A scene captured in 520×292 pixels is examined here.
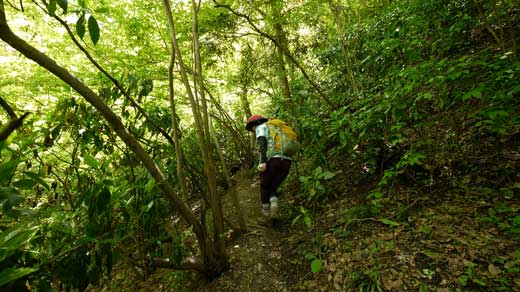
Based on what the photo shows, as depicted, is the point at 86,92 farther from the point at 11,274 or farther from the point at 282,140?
the point at 282,140

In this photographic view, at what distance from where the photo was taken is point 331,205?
12.2ft

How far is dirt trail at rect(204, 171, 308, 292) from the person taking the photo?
2.80m

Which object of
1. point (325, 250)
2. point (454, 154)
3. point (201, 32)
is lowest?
point (325, 250)

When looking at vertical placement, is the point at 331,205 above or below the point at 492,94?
below

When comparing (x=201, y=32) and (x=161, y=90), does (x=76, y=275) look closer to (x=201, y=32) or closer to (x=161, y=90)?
(x=201, y=32)

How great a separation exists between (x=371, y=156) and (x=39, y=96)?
23.0 ft

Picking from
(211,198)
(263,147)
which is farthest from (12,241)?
(263,147)

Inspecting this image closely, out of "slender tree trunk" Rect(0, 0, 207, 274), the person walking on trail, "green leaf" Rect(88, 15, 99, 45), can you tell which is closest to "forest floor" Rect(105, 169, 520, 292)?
the person walking on trail

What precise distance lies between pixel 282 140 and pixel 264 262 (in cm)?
175

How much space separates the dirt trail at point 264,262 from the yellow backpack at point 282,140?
1109 millimetres

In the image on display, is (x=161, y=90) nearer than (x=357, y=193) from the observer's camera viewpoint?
No

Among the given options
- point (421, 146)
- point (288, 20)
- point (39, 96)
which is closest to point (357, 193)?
point (421, 146)

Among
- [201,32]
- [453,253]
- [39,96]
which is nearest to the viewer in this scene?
[453,253]

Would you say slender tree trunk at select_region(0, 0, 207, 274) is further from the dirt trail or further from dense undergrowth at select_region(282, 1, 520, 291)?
dense undergrowth at select_region(282, 1, 520, 291)
